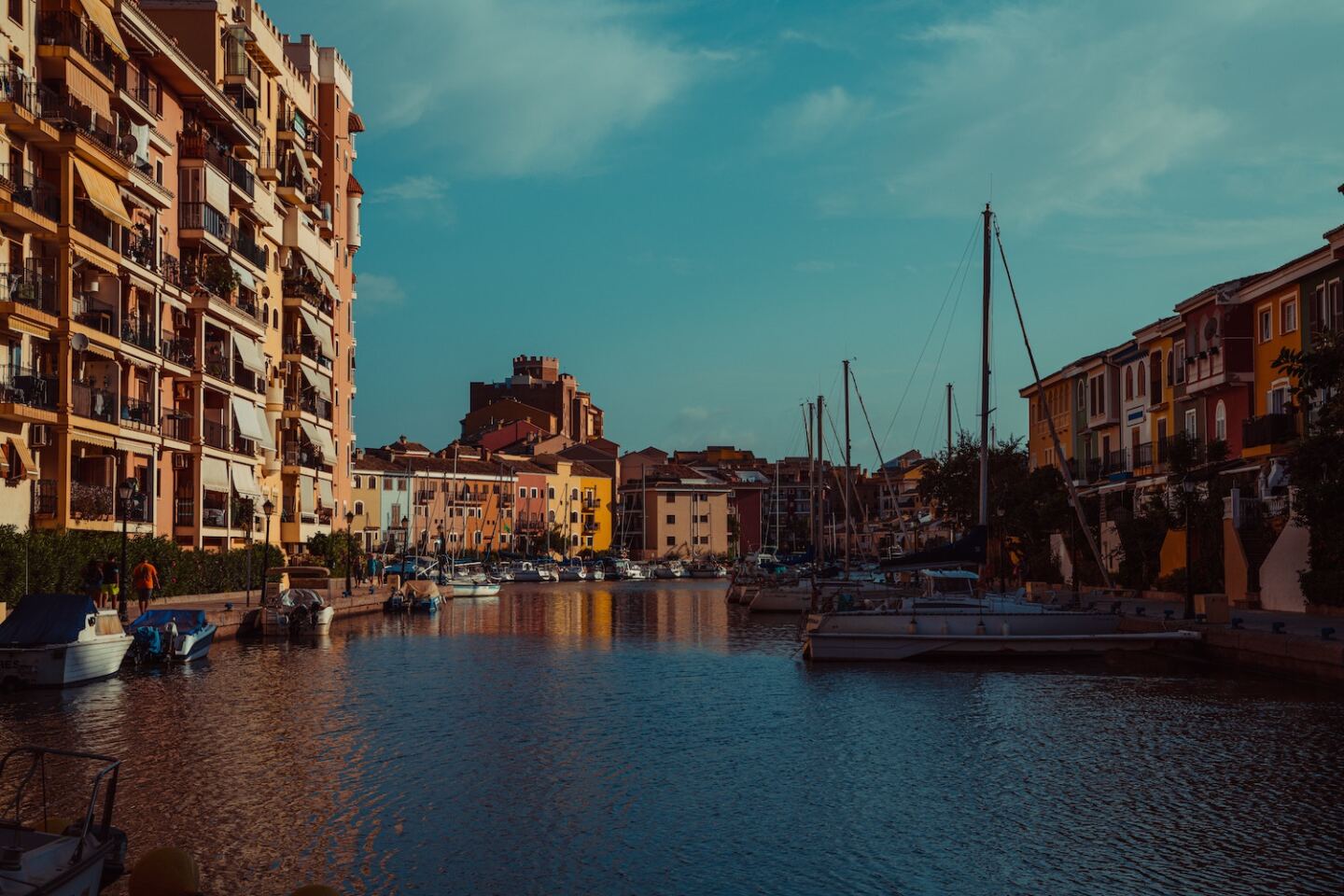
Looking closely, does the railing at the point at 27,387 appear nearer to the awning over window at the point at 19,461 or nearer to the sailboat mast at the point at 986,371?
the awning over window at the point at 19,461

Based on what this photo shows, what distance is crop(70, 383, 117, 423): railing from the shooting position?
43906 millimetres

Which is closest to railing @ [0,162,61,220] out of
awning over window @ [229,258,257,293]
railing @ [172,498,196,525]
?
railing @ [172,498,196,525]

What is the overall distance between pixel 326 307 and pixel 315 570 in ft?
63.8

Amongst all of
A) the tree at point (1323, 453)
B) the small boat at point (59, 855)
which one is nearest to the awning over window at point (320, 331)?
the tree at point (1323, 453)

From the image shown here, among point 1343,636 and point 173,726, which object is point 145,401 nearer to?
point 173,726

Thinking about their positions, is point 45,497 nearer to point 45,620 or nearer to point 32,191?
point 32,191

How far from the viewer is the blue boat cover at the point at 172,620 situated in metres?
35.7

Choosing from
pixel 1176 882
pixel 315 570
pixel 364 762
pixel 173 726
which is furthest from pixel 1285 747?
pixel 315 570

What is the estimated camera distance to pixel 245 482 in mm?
61344

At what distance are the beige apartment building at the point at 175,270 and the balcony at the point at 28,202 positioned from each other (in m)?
0.07

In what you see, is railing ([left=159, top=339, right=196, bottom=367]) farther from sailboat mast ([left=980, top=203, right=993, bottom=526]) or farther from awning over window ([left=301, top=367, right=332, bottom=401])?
sailboat mast ([left=980, top=203, right=993, bottom=526])

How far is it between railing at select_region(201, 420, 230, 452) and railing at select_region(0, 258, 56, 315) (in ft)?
45.9

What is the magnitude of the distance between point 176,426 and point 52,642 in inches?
1061

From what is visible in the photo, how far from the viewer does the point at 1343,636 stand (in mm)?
31469
